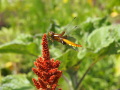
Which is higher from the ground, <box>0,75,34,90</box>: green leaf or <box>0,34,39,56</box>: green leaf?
<box>0,34,39,56</box>: green leaf

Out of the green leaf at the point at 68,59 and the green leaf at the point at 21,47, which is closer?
the green leaf at the point at 68,59

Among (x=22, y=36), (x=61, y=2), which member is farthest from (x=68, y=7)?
(x=22, y=36)

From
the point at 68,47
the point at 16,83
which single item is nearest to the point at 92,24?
the point at 68,47

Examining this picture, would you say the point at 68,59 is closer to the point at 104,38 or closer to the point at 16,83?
the point at 104,38

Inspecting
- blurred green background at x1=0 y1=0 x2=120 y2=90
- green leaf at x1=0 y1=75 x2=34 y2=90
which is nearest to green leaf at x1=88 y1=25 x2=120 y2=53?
blurred green background at x1=0 y1=0 x2=120 y2=90

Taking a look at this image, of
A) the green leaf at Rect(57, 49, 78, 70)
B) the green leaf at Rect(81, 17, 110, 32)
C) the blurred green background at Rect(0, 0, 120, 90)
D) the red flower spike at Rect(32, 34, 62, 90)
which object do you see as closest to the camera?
the red flower spike at Rect(32, 34, 62, 90)

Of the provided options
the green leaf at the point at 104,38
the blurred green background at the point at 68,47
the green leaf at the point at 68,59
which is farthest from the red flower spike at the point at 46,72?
the green leaf at the point at 104,38

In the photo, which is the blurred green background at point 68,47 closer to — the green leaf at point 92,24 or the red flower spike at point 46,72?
the green leaf at point 92,24

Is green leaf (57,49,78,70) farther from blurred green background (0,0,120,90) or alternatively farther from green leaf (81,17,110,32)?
green leaf (81,17,110,32)
